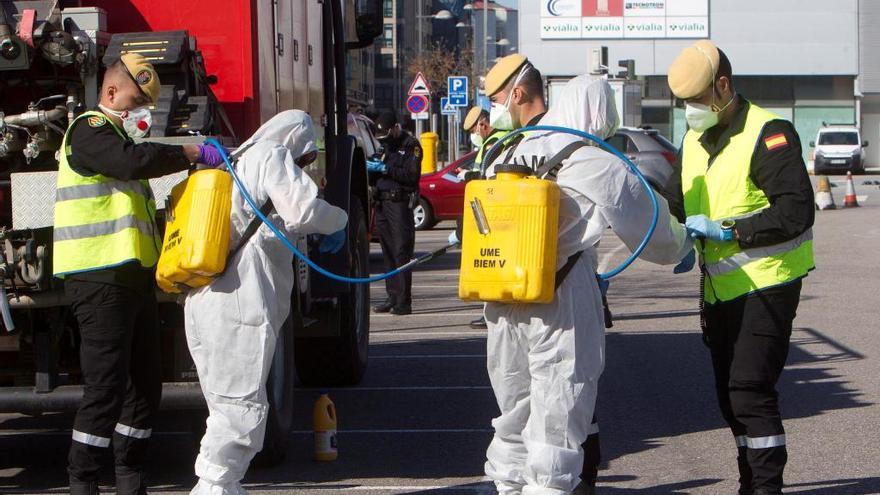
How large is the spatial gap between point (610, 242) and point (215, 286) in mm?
15787

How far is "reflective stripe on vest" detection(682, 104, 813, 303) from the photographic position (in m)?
5.67

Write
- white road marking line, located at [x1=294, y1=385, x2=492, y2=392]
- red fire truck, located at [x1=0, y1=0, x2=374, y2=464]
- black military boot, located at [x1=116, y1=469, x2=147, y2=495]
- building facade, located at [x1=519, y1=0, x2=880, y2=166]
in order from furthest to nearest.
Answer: building facade, located at [x1=519, y1=0, x2=880, y2=166], white road marking line, located at [x1=294, y1=385, x2=492, y2=392], red fire truck, located at [x1=0, y1=0, x2=374, y2=464], black military boot, located at [x1=116, y1=469, x2=147, y2=495]

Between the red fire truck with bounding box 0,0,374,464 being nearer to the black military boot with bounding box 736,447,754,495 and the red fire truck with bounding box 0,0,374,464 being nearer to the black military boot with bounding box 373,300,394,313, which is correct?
the black military boot with bounding box 736,447,754,495

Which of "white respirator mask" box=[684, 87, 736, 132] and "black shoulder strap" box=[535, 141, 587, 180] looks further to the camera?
"white respirator mask" box=[684, 87, 736, 132]

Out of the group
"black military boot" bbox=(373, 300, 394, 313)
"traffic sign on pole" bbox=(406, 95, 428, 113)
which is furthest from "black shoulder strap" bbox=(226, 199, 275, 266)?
"traffic sign on pole" bbox=(406, 95, 428, 113)

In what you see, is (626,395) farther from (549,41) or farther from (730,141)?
(549,41)

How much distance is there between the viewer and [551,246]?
16.4ft

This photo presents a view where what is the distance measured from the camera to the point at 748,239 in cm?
561

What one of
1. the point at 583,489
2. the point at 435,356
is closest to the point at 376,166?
the point at 435,356

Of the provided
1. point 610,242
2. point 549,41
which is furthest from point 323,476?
point 549,41

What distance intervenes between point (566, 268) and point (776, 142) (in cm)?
106

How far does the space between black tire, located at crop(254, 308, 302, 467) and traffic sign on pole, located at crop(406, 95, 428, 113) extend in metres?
21.6

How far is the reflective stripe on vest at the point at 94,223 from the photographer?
5844 millimetres

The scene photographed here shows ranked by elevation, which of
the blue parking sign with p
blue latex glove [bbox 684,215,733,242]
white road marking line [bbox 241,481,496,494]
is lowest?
white road marking line [bbox 241,481,496,494]
